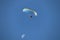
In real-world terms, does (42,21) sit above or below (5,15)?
below

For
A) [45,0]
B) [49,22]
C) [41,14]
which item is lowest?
[49,22]

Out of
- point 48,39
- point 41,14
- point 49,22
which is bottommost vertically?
point 48,39

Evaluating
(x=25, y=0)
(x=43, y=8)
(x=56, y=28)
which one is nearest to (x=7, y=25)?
(x=25, y=0)

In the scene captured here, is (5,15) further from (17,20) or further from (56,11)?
(56,11)

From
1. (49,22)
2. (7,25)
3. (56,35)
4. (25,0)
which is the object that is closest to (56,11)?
(49,22)

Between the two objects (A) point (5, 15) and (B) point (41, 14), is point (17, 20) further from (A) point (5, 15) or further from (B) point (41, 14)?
(B) point (41, 14)

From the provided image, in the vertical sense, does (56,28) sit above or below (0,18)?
below

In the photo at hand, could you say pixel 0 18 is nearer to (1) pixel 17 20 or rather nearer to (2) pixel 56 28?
(1) pixel 17 20
